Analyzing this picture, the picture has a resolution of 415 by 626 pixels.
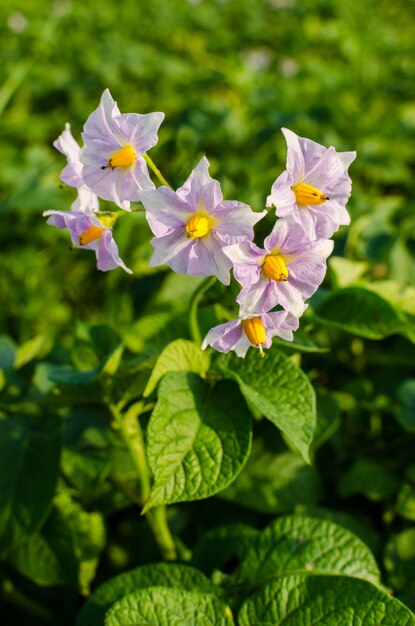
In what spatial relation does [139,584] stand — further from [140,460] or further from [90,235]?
[90,235]

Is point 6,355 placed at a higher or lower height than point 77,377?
lower

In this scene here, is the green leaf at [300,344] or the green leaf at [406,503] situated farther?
the green leaf at [406,503]

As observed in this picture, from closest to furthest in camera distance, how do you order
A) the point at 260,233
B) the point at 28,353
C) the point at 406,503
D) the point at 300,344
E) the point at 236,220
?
the point at 236,220 → the point at 300,344 → the point at 406,503 → the point at 28,353 → the point at 260,233

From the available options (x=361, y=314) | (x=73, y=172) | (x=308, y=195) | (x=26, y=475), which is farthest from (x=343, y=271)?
(x=26, y=475)

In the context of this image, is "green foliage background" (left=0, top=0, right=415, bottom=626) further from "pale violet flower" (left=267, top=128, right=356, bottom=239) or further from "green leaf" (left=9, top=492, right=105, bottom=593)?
"pale violet flower" (left=267, top=128, right=356, bottom=239)

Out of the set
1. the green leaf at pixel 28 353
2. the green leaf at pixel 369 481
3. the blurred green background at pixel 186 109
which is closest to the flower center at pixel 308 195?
the blurred green background at pixel 186 109

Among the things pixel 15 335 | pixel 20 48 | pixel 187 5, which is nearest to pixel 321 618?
pixel 15 335

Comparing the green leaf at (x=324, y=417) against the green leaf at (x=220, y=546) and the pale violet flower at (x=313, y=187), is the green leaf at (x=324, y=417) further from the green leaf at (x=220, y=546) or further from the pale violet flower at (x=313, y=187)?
the pale violet flower at (x=313, y=187)
